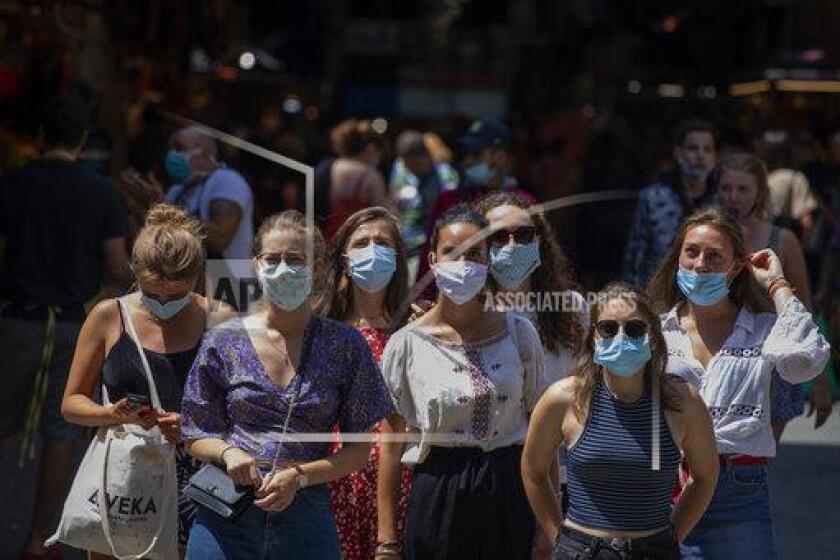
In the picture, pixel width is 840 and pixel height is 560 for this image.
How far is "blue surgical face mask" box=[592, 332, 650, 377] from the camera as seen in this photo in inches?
215

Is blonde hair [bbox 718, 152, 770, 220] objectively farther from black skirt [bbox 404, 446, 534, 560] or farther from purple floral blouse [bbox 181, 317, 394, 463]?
purple floral blouse [bbox 181, 317, 394, 463]

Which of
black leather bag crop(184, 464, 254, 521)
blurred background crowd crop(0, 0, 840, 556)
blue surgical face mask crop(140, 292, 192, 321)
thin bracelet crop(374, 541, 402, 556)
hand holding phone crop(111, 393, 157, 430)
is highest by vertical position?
blurred background crowd crop(0, 0, 840, 556)

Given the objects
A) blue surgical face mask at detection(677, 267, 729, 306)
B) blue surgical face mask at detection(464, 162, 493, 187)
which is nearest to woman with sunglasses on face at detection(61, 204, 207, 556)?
blue surgical face mask at detection(677, 267, 729, 306)

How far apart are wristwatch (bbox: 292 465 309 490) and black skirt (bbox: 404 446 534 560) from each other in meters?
0.68

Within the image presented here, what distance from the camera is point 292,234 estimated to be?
5773 mm

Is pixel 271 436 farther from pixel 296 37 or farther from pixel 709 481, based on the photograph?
pixel 296 37

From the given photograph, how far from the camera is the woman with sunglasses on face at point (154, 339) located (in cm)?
602

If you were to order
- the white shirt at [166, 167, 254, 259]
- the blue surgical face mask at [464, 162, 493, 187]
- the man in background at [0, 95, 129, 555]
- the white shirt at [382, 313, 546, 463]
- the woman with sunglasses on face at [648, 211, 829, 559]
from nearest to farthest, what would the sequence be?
the white shirt at [382, 313, 546, 463], the woman with sunglasses on face at [648, 211, 829, 559], the man in background at [0, 95, 129, 555], the white shirt at [166, 167, 254, 259], the blue surgical face mask at [464, 162, 493, 187]

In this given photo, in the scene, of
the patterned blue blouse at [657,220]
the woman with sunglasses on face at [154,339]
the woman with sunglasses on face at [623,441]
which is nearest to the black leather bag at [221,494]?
the woman with sunglasses on face at [154,339]

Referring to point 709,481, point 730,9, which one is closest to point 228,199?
point 709,481

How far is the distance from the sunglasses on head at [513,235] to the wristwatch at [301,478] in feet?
5.25

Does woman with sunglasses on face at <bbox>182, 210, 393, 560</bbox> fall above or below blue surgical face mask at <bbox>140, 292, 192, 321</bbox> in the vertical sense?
below

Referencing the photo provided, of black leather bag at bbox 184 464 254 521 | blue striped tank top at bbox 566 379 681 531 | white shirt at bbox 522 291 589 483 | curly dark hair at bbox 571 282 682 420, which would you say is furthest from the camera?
white shirt at bbox 522 291 589 483

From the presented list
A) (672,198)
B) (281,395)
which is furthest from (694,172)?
(281,395)
